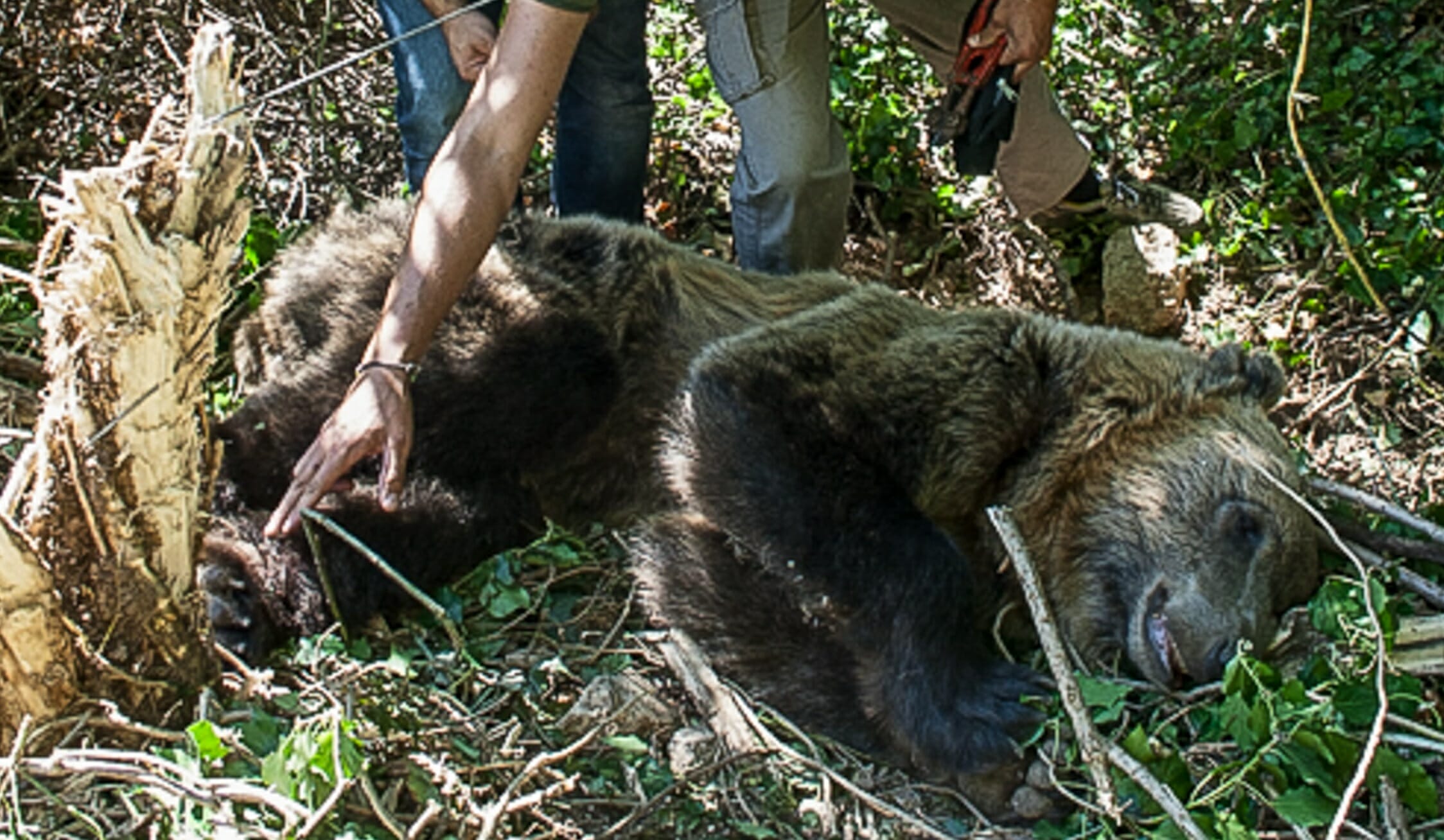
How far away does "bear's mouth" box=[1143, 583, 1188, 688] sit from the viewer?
14.0ft

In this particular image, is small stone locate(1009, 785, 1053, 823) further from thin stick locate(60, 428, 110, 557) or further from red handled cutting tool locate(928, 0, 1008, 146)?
red handled cutting tool locate(928, 0, 1008, 146)

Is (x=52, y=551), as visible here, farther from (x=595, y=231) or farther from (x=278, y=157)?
(x=278, y=157)

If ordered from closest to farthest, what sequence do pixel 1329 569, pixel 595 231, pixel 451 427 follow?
pixel 1329 569 → pixel 451 427 → pixel 595 231

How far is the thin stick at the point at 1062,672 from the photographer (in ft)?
12.2

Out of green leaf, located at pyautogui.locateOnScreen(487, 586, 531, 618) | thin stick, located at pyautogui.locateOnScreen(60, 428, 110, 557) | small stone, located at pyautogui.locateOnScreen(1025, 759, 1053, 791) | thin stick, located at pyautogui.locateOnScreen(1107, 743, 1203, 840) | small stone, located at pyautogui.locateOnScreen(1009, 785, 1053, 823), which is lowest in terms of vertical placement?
small stone, located at pyautogui.locateOnScreen(1009, 785, 1053, 823)

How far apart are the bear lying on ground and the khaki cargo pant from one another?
48cm

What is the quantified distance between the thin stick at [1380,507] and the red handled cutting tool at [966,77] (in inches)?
81.8

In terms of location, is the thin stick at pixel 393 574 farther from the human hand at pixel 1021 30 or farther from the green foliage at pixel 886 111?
the green foliage at pixel 886 111

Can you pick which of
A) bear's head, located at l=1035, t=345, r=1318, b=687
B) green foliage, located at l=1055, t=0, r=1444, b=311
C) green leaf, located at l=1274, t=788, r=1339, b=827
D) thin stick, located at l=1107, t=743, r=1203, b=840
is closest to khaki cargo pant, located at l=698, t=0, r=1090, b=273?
bear's head, located at l=1035, t=345, r=1318, b=687

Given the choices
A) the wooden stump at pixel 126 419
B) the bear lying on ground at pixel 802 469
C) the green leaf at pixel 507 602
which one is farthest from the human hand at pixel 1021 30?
the wooden stump at pixel 126 419

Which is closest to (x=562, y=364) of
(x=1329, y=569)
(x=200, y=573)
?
(x=200, y=573)

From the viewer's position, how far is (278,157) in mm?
7434

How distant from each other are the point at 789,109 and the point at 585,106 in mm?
940

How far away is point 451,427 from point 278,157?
3.03m
